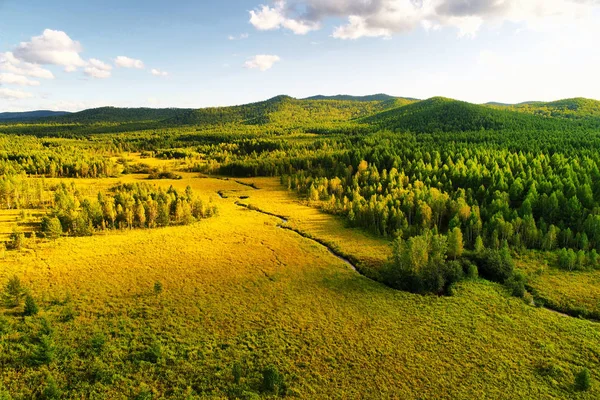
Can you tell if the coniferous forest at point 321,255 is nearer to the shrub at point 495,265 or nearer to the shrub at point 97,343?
the shrub at point 495,265

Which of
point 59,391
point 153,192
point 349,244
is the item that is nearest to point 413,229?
point 349,244

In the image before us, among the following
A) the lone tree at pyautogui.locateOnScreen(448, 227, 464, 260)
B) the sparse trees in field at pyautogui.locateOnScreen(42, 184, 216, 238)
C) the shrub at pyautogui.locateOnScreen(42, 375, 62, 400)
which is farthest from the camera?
the sparse trees in field at pyautogui.locateOnScreen(42, 184, 216, 238)

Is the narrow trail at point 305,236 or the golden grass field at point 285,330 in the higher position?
the narrow trail at point 305,236

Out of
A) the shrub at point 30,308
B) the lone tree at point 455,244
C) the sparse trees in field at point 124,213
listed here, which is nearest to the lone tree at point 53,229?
the sparse trees in field at point 124,213

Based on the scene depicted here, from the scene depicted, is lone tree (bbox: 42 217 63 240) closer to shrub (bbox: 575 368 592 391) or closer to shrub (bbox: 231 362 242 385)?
shrub (bbox: 231 362 242 385)

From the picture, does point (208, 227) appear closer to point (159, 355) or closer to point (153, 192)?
point (153, 192)

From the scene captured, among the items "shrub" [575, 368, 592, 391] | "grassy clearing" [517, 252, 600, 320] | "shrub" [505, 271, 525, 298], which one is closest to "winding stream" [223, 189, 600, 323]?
"grassy clearing" [517, 252, 600, 320]
